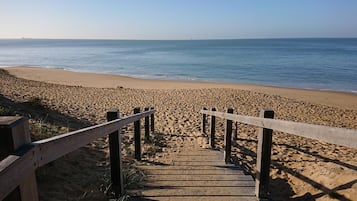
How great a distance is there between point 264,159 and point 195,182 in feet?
3.52

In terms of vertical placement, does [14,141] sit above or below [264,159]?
above

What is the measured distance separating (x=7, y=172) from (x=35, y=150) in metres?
0.26

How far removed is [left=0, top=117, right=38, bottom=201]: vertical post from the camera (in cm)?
129

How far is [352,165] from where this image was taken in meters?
4.78

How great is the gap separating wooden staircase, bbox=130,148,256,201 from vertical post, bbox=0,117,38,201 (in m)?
1.97

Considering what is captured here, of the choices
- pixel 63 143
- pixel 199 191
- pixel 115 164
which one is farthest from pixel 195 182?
pixel 63 143

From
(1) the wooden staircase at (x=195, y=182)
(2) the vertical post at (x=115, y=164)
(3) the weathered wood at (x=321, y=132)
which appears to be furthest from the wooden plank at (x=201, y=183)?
(3) the weathered wood at (x=321, y=132)

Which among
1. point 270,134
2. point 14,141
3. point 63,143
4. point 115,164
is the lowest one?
point 115,164

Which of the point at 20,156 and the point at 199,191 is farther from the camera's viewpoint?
the point at 199,191

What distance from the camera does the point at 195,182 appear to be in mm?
3791

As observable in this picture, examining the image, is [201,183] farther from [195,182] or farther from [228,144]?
[228,144]

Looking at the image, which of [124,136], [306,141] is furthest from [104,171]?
[306,141]

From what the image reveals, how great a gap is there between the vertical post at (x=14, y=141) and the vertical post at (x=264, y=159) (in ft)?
8.05

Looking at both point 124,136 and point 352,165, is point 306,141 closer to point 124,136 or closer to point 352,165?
point 352,165
